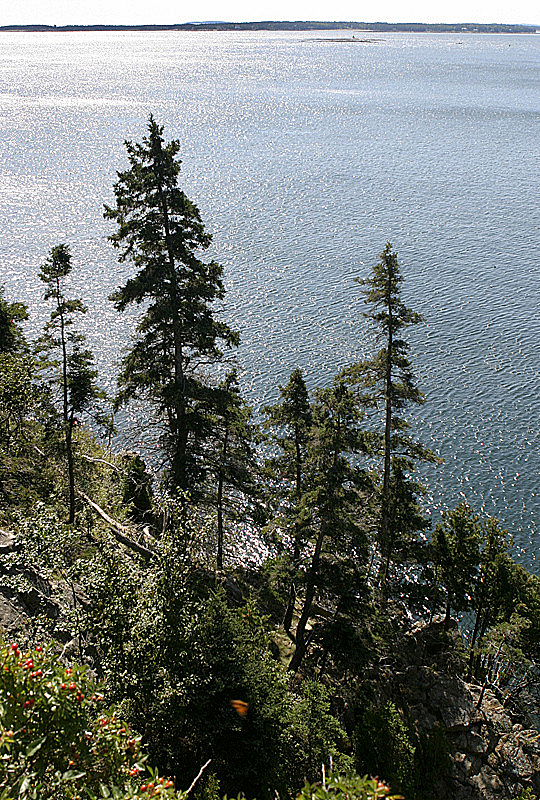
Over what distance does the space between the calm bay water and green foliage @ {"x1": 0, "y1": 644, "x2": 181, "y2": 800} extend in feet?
99.5

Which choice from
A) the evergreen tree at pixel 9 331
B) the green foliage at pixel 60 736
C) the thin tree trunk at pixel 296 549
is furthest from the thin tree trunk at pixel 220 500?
the green foliage at pixel 60 736

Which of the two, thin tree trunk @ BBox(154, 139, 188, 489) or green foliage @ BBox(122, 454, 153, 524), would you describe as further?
green foliage @ BBox(122, 454, 153, 524)

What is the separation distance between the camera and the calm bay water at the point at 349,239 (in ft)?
150

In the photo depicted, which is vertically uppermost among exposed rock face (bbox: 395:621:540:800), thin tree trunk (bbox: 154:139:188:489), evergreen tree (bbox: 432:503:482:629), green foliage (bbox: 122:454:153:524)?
thin tree trunk (bbox: 154:139:188:489)

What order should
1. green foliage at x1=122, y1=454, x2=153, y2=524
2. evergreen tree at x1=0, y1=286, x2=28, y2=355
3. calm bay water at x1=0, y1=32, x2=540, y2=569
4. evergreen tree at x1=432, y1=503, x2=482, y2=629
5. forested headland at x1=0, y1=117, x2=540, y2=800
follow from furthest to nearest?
calm bay water at x1=0, y1=32, x2=540, y2=569
evergreen tree at x1=0, y1=286, x2=28, y2=355
green foliage at x1=122, y1=454, x2=153, y2=524
evergreen tree at x1=432, y1=503, x2=482, y2=629
forested headland at x1=0, y1=117, x2=540, y2=800

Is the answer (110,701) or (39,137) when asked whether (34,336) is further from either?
(39,137)

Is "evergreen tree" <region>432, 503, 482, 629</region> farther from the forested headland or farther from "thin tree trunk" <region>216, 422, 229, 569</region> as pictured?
"thin tree trunk" <region>216, 422, 229, 569</region>

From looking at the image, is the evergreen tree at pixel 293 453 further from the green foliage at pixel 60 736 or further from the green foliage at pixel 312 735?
the green foliage at pixel 60 736

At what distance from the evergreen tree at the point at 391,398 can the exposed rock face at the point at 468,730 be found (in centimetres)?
368

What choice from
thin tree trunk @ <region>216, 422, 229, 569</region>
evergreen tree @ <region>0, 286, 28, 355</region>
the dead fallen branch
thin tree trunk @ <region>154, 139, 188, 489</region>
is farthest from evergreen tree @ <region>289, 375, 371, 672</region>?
evergreen tree @ <region>0, 286, 28, 355</region>

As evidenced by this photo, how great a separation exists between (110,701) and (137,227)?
15.9 meters

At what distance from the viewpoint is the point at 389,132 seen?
422 ft

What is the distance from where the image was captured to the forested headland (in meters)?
12.0

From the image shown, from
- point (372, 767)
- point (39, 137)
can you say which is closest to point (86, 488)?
point (372, 767)
